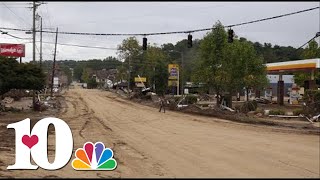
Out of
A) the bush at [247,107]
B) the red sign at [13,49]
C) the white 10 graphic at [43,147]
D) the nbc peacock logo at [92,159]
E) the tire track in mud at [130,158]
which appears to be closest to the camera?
the nbc peacock logo at [92,159]

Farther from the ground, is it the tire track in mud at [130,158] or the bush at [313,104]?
the bush at [313,104]

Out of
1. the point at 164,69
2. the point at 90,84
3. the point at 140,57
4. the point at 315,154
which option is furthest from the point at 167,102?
the point at 90,84

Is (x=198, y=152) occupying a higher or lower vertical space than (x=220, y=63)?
lower

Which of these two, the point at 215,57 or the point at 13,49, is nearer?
the point at 215,57

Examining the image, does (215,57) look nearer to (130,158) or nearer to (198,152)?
(198,152)

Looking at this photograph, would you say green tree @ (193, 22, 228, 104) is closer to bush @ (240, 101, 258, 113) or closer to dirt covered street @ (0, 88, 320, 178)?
bush @ (240, 101, 258, 113)

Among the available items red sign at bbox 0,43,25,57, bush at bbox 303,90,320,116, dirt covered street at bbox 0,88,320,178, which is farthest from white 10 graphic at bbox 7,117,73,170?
red sign at bbox 0,43,25,57

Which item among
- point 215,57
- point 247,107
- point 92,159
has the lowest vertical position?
point 92,159

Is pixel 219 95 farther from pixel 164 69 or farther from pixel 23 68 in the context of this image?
pixel 164 69

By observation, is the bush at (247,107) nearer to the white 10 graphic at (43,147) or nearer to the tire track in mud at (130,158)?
the tire track in mud at (130,158)

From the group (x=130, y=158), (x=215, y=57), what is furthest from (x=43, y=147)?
(x=215, y=57)

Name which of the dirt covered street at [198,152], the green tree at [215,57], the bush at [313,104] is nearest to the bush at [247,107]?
the green tree at [215,57]

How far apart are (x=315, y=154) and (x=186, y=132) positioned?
33.3 ft

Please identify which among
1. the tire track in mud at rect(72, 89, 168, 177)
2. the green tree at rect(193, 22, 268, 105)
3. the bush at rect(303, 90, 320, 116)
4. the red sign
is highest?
the red sign
